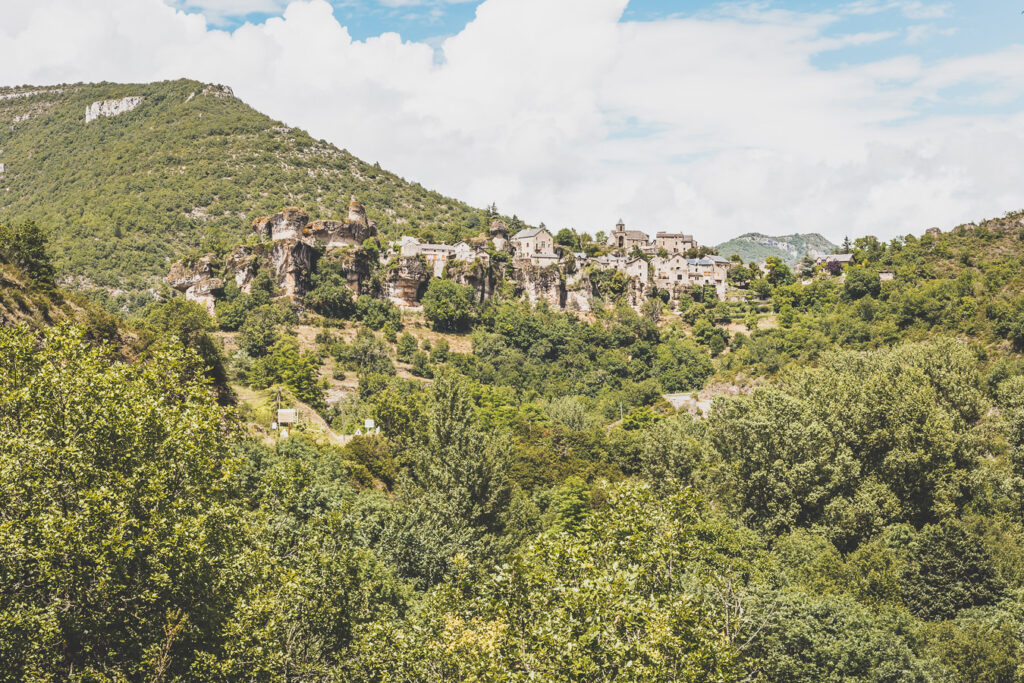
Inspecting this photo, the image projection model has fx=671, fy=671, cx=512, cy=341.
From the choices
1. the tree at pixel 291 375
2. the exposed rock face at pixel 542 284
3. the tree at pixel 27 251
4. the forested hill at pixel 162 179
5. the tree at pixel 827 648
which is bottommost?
the tree at pixel 827 648

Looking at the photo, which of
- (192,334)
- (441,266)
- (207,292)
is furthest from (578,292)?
(192,334)

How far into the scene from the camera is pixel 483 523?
29.5m

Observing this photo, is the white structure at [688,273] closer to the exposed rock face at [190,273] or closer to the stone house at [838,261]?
the stone house at [838,261]

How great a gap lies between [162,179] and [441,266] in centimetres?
6785

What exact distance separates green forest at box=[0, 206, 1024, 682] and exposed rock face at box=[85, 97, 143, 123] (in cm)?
13548

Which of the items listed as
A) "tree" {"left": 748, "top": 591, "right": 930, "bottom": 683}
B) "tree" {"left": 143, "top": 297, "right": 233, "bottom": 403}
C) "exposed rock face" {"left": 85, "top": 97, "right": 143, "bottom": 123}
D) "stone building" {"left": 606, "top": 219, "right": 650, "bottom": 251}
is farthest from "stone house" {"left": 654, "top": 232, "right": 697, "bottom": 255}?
"exposed rock face" {"left": 85, "top": 97, "right": 143, "bottom": 123}

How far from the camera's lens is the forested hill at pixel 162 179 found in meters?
106

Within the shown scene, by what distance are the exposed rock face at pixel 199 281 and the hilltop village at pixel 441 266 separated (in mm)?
114

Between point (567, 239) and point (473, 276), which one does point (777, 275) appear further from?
point (473, 276)

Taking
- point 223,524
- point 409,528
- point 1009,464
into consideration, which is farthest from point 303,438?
point 1009,464

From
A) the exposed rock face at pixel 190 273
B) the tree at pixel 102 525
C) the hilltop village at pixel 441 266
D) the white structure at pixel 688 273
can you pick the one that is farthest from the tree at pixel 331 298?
the tree at pixel 102 525

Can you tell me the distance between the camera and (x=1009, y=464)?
34188 mm

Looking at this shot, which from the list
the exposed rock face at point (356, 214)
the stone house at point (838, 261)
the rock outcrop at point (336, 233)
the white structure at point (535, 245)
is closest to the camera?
the rock outcrop at point (336, 233)

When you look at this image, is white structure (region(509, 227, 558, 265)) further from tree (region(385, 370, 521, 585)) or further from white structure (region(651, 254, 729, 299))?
tree (region(385, 370, 521, 585))
